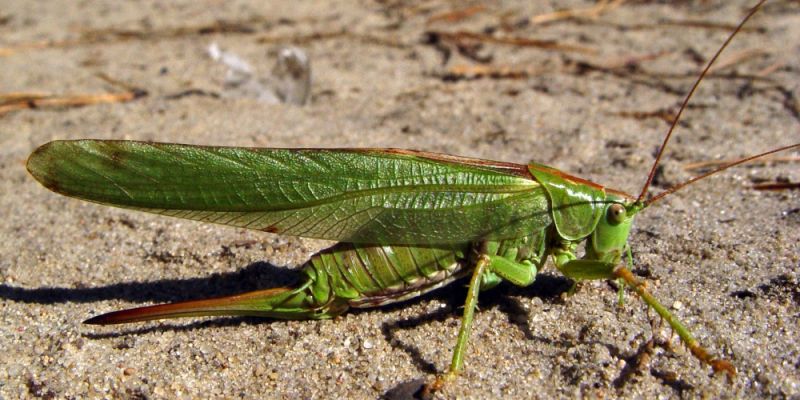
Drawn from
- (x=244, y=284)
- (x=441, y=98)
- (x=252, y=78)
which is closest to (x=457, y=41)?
(x=441, y=98)

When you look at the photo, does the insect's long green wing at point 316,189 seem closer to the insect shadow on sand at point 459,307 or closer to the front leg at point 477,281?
the front leg at point 477,281

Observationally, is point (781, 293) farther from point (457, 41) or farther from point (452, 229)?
point (457, 41)

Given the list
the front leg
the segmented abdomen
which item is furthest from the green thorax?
the segmented abdomen

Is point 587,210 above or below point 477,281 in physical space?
above

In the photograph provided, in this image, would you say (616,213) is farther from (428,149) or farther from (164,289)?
(164,289)

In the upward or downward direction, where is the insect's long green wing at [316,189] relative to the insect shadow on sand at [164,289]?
upward

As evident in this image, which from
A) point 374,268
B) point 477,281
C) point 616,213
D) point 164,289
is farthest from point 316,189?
point 616,213

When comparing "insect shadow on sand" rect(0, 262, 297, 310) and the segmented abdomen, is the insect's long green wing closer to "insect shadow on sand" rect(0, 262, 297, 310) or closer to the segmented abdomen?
the segmented abdomen

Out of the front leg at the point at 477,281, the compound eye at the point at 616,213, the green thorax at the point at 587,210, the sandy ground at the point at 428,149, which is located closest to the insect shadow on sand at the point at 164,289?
the sandy ground at the point at 428,149
